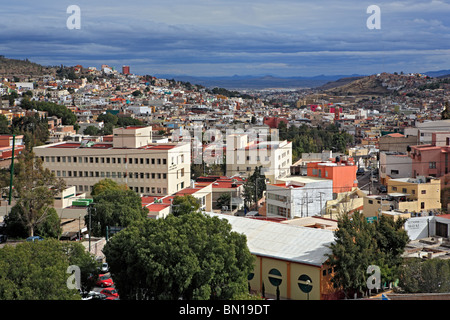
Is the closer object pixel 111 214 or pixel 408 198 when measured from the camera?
pixel 111 214

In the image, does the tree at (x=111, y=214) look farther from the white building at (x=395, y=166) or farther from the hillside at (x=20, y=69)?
the hillside at (x=20, y=69)

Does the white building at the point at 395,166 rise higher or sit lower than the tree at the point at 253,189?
higher

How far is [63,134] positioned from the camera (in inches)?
1545

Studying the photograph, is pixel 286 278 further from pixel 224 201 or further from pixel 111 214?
pixel 224 201

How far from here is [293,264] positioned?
1058 centimetres

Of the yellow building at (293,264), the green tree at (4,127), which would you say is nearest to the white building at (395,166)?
the yellow building at (293,264)

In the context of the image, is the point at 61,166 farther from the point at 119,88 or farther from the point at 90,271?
the point at 119,88

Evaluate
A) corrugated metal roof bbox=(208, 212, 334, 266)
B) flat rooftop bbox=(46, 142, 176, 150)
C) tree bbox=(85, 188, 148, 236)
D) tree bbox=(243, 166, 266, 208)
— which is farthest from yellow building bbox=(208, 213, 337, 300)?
flat rooftop bbox=(46, 142, 176, 150)

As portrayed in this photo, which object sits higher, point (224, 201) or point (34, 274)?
point (34, 274)

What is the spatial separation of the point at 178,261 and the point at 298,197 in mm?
9589

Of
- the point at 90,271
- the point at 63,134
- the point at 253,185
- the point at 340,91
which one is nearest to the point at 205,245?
the point at 90,271

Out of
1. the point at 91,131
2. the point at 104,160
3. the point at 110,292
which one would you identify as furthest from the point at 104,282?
the point at 91,131

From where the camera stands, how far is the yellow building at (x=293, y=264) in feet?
34.1
